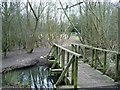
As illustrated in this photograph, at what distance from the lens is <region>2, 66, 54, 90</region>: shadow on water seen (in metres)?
8.81

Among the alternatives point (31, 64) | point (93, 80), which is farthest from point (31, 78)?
point (93, 80)

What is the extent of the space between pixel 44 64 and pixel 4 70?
10.5 ft

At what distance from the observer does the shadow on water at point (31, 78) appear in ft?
28.9

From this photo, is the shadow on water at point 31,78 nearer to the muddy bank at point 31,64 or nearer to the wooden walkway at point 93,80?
the muddy bank at point 31,64

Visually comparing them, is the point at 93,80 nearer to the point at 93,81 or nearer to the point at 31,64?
the point at 93,81

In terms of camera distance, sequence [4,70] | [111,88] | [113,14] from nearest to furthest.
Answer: [111,88] < [4,70] < [113,14]

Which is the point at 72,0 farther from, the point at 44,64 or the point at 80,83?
the point at 80,83

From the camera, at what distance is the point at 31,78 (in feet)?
33.7

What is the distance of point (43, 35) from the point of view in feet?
62.1

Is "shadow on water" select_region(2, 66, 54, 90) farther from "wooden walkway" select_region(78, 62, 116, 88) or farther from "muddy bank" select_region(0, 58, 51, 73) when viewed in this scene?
"wooden walkway" select_region(78, 62, 116, 88)

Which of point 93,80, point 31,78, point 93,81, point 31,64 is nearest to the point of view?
point 93,81


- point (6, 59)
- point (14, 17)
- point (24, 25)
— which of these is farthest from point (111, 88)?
point (24, 25)

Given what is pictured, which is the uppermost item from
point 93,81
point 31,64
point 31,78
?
point 93,81

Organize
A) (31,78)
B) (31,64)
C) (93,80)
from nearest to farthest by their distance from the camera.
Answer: (93,80) < (31,78) < (31,64)
